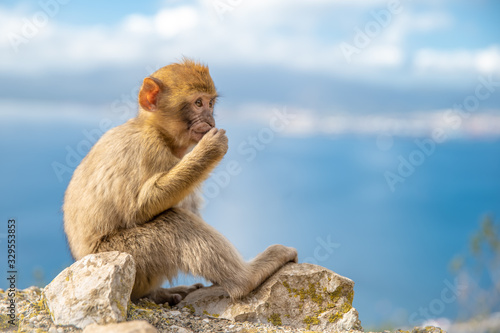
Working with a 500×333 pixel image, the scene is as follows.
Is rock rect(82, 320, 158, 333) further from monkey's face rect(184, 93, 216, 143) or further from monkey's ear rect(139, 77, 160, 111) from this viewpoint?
monkey's ear rect(139, 77, 160, 111)

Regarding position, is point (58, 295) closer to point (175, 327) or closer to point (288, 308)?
point (175, 327)

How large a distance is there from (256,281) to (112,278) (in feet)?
6.11

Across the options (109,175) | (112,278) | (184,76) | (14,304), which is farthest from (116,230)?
(184,76)

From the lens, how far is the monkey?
6.22 m

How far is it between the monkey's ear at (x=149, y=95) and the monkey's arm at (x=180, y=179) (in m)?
0.99

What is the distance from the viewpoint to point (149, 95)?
6801 millimetres

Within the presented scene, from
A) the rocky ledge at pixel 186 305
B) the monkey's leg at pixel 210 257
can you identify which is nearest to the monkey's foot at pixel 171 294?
the rocky ledge at pixel 186 305

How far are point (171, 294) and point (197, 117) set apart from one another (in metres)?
2.42

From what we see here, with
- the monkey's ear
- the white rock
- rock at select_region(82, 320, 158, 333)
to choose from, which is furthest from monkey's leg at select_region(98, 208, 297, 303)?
rock at select_region(82, 320, 158, 333)

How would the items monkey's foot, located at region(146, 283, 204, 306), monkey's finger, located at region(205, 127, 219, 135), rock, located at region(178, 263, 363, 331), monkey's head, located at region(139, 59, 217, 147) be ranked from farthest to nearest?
monkey's foot, located at region(146, 283, 204, 306)
monkey's head, located at region(139, 59, 217, 147)
rock, located at region(178, 263, 363, 331)
monkey's finger, located at region(205, 127, 219, 135)

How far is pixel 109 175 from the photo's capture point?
637 centimetres

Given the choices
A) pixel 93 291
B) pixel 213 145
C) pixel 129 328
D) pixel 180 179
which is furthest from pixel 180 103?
pixel 129 328

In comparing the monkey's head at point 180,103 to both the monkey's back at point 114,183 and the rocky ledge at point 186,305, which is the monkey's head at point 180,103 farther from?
the rocky ledge at point 186,305

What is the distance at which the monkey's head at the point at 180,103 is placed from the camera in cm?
673
